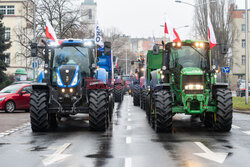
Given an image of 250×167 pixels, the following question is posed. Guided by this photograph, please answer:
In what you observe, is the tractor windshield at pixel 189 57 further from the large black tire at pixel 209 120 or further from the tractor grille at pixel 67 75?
the tractor grille at pixel 67 75

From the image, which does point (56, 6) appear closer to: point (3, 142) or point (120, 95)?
point (120, 95)

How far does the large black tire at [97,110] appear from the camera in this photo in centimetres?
1436

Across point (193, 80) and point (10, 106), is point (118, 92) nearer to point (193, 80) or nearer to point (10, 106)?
point (10, 106)

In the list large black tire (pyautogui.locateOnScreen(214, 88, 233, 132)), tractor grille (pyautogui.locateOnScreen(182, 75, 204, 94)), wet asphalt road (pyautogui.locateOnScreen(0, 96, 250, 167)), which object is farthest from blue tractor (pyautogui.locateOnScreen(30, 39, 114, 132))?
large black tire (pyautogui.locateOnScreen(214, 88, 233, 132))

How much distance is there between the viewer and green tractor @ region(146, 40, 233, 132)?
14.3 m

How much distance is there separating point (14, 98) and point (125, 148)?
15.0 m

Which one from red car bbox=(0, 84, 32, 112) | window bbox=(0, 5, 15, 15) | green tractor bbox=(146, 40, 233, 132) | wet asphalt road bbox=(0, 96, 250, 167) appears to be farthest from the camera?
window bbox=(0, 5, 15, 15)

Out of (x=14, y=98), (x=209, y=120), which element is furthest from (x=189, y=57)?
(x=14, y=98)

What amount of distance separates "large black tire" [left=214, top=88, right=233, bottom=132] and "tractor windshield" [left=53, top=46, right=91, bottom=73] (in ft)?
14.8

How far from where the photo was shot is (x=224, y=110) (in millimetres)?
14281

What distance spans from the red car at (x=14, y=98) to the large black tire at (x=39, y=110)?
1050 centimetres

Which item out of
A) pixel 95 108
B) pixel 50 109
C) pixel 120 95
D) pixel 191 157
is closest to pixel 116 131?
pixel 95 108

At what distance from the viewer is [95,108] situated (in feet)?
47.1

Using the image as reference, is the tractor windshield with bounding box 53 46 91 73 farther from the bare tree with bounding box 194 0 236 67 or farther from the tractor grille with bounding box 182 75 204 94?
Answer: the bare tree with bounding box 194 0 236 67
